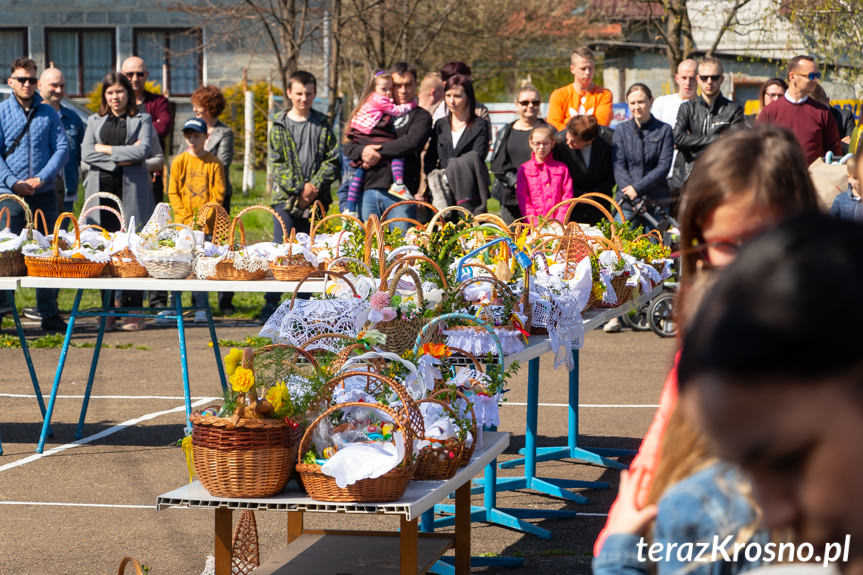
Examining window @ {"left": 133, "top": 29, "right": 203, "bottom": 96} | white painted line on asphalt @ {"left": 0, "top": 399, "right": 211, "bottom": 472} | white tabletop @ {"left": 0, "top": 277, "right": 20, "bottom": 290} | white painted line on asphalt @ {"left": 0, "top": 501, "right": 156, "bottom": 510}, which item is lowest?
white painted line on asphalt @ {"left": 0, "top": 399, "right": 211, "bottom": 472}

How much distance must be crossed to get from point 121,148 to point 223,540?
695 centimetres

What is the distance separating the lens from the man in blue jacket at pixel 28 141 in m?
9.39

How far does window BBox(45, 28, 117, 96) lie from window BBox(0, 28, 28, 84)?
66 cm

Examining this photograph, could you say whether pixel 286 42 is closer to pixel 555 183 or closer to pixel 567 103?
pixel 567 103

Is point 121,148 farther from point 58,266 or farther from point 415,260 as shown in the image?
point 415,260

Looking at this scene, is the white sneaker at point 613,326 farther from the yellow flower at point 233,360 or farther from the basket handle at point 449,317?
the yellow flower at point 233,360

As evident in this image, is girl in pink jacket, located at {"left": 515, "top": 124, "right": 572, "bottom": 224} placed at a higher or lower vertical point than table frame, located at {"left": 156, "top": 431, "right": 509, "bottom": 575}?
higher

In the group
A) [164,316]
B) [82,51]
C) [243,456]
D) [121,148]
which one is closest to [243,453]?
[243,456]

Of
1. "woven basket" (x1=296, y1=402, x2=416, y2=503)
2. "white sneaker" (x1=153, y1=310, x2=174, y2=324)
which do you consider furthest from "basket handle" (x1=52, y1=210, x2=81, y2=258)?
"woven basket" (x1=296, y1=402, x2=416, y2=503)

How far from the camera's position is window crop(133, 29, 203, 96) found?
2889 centimetres

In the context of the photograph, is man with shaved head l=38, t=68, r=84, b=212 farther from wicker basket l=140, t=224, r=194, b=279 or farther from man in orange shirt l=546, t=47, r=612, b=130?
wicker basket l=140, t=224, r=194, b=279

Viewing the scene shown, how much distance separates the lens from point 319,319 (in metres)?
4.37

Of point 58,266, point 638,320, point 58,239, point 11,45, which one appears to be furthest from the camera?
point 11,45

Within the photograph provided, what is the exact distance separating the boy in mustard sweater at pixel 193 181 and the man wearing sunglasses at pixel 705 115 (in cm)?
400
